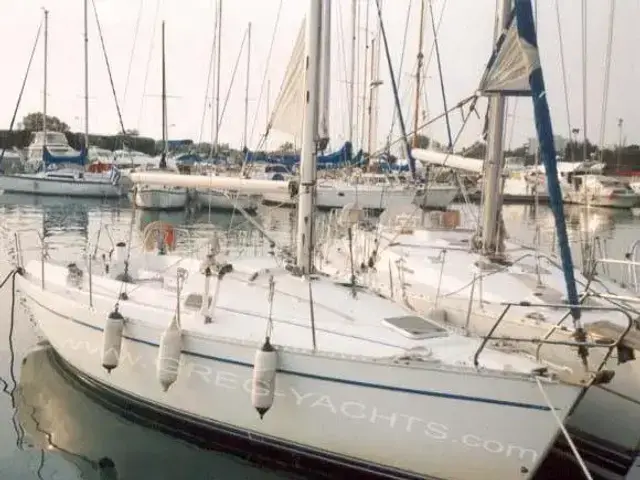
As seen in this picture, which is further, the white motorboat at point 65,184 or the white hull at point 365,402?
the white motorboat at point 65,184

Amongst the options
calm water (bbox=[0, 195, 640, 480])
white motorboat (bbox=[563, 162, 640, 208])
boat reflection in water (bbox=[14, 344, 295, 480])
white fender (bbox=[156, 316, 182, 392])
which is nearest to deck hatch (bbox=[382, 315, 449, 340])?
calm water (bbox=[0, 195, 640, 480])

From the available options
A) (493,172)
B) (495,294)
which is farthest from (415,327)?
(493,172)

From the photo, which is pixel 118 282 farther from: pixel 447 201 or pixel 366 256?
pixel 447 201

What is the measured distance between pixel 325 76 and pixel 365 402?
15.3 ft

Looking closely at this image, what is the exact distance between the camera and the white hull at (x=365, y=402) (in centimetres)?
631

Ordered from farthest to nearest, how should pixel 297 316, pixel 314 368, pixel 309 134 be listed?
1. pixel 309 134
2. pixel 297 316
3. pixel 314 368

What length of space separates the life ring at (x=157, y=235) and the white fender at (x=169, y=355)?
5629 millimetres

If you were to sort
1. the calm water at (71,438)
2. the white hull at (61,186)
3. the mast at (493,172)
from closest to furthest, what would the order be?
1. the calm water at (71,438)
2. the mast at (493,172)
3. the white hull at (61,186)

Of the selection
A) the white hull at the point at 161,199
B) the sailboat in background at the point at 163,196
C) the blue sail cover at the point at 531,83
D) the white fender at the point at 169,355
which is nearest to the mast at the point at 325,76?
the blue sail cover at the point at 531,83

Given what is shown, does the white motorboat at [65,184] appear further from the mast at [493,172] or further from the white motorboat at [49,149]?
the mast at [493,172]

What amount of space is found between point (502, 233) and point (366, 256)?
8.58 ft

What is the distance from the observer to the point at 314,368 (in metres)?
6.91

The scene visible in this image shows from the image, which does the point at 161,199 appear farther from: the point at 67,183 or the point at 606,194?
the point at 606,194

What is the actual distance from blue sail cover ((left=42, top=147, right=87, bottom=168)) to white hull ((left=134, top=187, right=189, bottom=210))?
12001mm
